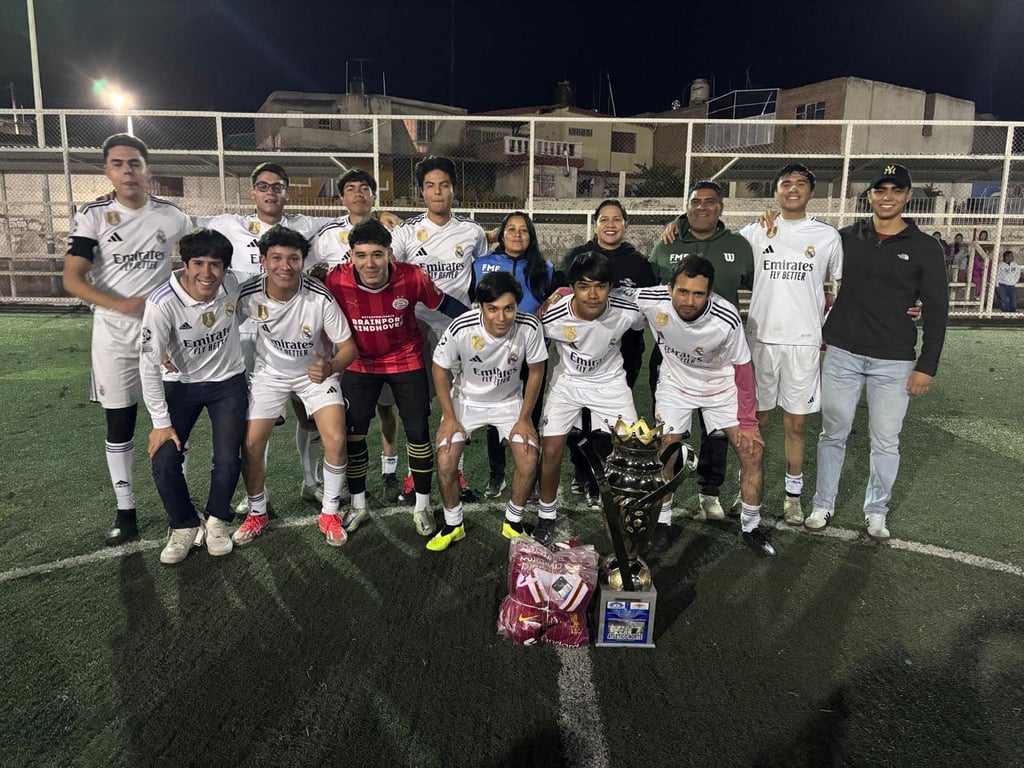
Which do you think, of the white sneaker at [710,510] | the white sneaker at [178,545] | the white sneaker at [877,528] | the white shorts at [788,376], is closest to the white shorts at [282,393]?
the white sneaker at [178,545]

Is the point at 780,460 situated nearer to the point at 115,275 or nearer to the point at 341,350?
the point at 341,350

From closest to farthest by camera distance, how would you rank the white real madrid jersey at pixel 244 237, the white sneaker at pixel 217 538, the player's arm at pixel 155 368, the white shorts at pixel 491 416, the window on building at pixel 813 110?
the player's arm at pixel 155 368, the white sneaker at pixel 217 538, the white shorts at pixel 491 416, the white real madrid jersey at pixel 244 237, the window on building at pixel 813 110

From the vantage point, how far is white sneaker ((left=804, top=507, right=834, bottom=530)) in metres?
4.05

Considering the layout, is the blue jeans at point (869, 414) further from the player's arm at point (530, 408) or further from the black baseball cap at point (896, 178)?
the player's arm at point (530, 408)

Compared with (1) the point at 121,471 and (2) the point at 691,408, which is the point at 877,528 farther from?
(1) the point at 121,471

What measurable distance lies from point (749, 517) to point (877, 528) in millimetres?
794

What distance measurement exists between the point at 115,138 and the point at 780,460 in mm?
5186

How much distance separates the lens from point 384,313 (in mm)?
4008

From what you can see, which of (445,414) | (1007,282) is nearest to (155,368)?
(445,414)

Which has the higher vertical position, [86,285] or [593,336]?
[86,285]

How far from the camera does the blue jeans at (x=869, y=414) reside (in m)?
3.93

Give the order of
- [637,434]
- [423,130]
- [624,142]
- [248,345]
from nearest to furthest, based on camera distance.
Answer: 1. [637,434]
2. [248,345]
3. [423,130]
4. [624,142]

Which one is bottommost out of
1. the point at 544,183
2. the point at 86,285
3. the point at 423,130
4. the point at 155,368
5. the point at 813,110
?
the point at 155,368

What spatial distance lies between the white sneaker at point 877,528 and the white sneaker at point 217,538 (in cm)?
373
